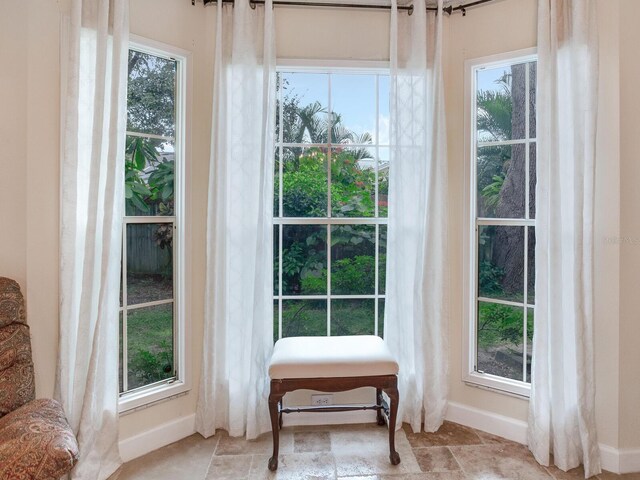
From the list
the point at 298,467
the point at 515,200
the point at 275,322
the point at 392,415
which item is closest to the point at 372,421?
the point at 392,415

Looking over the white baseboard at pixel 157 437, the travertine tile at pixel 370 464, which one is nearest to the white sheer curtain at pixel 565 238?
the travertine tile at pixel 370 464

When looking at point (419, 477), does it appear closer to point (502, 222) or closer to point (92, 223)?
point (502, 222)

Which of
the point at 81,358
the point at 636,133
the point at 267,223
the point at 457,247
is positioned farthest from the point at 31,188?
the point at 636,133

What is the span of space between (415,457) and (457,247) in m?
1.27

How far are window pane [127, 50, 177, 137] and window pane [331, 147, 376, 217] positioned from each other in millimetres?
1054

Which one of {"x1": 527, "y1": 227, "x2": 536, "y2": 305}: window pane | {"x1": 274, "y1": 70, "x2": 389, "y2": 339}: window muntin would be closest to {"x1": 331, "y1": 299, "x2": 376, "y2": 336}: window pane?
{"x1": 274, "y1": 70, "x2": 389, "y2": 339}: window muntin

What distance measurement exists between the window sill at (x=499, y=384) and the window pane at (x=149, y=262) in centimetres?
197

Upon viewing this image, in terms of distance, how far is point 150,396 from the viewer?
7.18 feet

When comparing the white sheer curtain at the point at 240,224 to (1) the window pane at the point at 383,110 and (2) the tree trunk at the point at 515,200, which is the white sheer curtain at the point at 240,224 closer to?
(1) the window pane at the point at 383,110

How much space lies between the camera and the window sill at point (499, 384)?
2.28m

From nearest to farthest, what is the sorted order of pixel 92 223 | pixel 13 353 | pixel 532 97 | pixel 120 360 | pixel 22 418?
pixel 22 418 → pixel 13 353 → pixel 92 223 → pixel 120 360 → pixel 532 97

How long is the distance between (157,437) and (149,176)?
4.96 ft

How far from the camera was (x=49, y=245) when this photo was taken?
1.86 m

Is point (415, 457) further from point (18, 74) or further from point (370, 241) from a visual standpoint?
point (18, 74)
